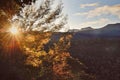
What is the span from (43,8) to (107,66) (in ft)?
206

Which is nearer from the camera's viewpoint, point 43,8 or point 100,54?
point 43,8

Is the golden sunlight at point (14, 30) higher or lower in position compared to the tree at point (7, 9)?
lower

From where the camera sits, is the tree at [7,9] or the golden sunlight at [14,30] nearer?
the tree at [7,9]

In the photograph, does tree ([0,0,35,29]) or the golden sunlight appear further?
the golden sunlight

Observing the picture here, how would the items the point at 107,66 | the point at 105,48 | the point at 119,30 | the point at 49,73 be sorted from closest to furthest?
the point at 49,73 → the point at 107,66 → the point at 105,48 → the point at 119,30

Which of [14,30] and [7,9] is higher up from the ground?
[7,9]

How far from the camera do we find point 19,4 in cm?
1567

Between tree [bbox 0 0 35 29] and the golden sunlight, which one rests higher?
tree [bbox 0 0 35 29]

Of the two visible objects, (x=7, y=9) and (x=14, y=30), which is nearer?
(x=7, y=9)

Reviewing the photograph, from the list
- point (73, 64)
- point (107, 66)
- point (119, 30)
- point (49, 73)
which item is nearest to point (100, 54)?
point (107, 66)

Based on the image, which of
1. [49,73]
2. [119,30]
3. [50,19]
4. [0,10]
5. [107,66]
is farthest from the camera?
[119,30]

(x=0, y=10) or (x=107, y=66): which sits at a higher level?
(x=0, y=10)

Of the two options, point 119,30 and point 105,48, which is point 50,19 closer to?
point 105,48

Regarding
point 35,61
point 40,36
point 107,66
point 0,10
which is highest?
point 0,10
